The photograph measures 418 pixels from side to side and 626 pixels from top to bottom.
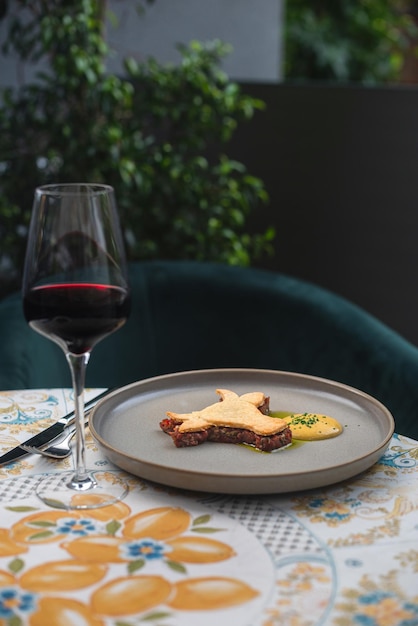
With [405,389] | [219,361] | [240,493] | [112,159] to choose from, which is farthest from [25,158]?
[240,493]

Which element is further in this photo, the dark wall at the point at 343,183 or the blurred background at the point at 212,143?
the dark wall at the point at 343,183

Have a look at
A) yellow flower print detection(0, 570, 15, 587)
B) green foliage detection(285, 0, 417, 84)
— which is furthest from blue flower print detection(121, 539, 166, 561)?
green foliage detection(285, 0, 417, 84)

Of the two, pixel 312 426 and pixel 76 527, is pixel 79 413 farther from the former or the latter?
pixel 312 426

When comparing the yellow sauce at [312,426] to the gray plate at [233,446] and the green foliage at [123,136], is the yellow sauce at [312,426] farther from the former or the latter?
the green foliage at [123,136]

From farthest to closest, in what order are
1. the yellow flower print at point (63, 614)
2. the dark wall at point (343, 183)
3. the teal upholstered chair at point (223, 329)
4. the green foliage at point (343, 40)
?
the green foliage at point (343, 40) < the dark wall at point (343, 183) < the teal upholstered chair at point (223, 329) < the yellow flower print at point (63, 614)

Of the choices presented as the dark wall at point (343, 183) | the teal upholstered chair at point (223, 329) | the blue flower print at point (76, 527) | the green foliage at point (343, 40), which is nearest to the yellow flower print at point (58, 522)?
the blue flower print at point (76, 527)

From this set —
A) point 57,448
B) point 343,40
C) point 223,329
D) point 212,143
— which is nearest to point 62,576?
point 57,448
